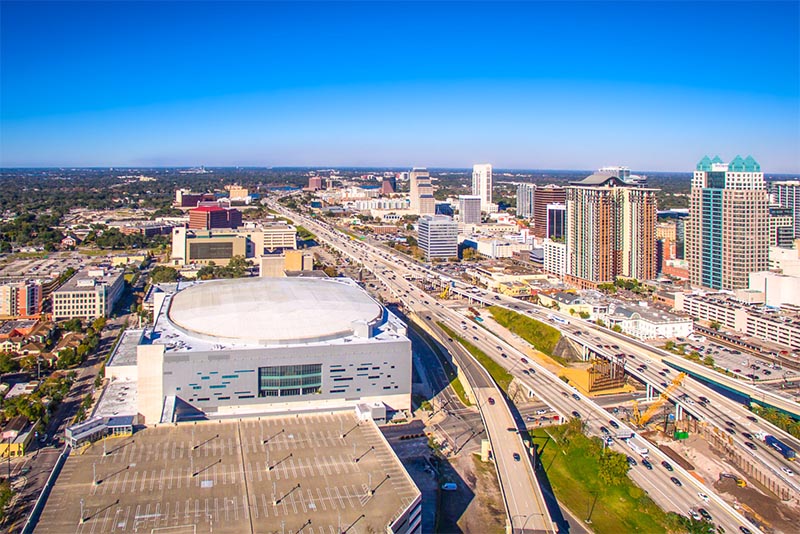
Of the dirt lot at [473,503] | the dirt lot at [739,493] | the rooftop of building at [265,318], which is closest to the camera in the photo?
the dirt lot at [473,503]

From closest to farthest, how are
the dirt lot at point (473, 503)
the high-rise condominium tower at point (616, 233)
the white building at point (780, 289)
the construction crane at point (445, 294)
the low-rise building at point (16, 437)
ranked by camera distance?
the dirt lot at point (473, 503) → the low-rise building at point (16, 437) → the white building at point (780, 289) → the construction crane at point (445, 294) → the high-rise condominium tower at point (616, 233)

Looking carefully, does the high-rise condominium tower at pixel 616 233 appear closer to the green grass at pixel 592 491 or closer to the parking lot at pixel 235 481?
the green grass at pixel 592 491

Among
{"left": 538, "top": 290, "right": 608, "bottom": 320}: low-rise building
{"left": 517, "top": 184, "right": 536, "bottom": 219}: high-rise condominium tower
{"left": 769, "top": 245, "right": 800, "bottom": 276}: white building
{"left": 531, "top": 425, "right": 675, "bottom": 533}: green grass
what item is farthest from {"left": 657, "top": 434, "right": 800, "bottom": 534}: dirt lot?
{"left": 517, "top": 184, "right": 536, "bottom": 219}: high-rise condominium tower

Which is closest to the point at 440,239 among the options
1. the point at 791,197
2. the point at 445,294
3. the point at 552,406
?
the point at 445,294

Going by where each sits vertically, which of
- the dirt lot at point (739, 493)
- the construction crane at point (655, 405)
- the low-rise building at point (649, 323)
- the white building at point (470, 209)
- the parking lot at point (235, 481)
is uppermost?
the white building at point (470, 209)

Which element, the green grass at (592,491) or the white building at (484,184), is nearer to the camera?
the green grass at (592,491)

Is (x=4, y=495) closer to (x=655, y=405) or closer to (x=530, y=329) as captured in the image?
(x=655, y=405)

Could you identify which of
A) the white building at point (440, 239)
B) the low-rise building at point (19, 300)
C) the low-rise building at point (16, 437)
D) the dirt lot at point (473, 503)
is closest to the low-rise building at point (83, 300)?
the low-rise building at point (19, 300)
